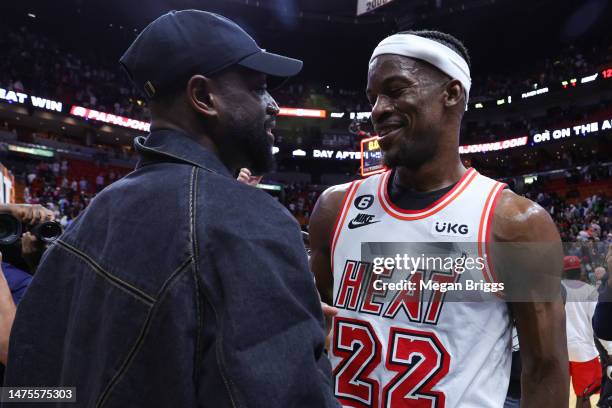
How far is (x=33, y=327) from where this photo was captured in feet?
3.55

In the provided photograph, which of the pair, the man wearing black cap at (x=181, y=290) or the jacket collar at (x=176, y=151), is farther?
the jacket collar at (x=176, y=151)

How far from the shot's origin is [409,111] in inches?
72.9

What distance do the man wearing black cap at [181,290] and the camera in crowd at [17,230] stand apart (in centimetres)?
119

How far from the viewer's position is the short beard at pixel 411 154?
74.0 inches

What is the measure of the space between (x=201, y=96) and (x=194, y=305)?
1.58 ft

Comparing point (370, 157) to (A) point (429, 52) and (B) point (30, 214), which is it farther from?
(A) point (429, 52)

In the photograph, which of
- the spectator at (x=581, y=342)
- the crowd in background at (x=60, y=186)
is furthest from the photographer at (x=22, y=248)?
the crowd in background at (x=60, y=186)

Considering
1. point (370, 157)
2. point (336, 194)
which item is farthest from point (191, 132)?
point (370, 157)

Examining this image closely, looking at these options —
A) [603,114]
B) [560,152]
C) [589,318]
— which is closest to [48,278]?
[589,318]

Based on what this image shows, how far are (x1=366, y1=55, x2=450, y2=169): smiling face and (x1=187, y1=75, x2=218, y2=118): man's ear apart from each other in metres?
0.90

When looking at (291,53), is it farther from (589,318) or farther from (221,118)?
(221,118)

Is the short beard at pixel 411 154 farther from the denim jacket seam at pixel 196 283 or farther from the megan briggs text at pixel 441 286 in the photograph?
the denim jacket seam at pixel 196 283

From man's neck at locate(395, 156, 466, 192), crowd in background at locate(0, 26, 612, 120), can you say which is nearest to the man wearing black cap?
man's neck at locate(395, 156, 466, 192)

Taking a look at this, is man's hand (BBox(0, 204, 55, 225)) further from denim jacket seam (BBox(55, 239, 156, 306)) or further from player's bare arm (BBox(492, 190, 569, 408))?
player's bare arm (BBox(492, 190, 569, 408))
